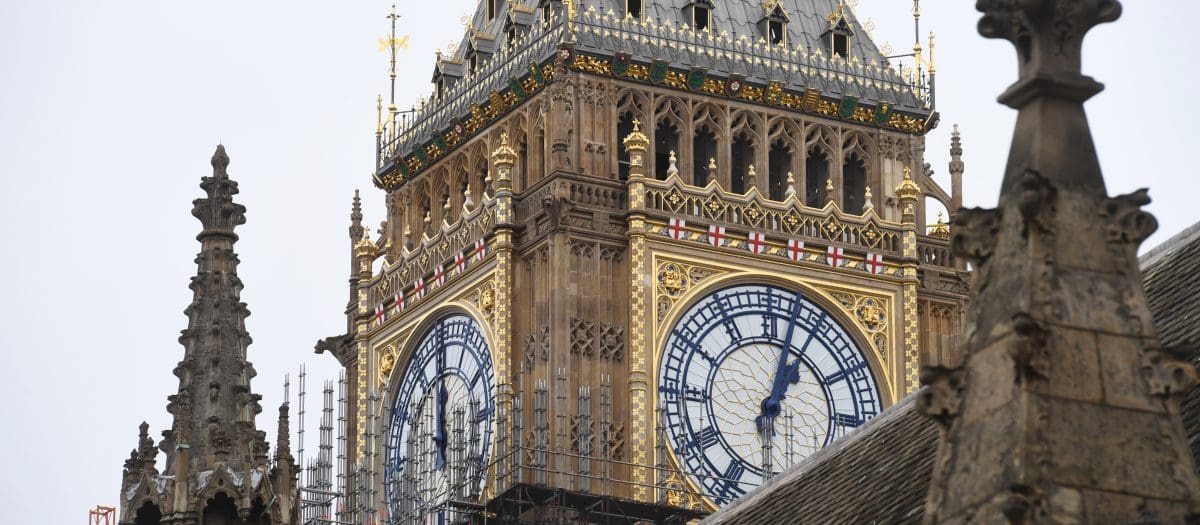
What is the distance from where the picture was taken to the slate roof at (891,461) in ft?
79.9

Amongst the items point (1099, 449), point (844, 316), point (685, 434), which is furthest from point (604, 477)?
point (1099, 449)

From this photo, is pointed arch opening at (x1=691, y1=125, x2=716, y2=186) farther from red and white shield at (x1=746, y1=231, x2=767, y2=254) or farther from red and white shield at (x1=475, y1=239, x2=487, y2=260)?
red and white shield at (x1=475, y1=239, x2=487, y2=260)

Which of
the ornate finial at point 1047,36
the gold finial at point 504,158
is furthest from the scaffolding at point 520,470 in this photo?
the ornate finial at point 1047,36

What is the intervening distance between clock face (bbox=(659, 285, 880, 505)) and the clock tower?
38mm

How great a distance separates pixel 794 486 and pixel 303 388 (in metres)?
24.6

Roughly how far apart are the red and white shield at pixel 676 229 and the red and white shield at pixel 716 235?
47cm

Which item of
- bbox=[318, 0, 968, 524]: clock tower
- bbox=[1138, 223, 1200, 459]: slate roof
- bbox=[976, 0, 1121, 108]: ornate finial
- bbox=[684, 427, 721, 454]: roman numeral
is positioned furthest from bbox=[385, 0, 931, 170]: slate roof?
bbox=[976, 0, 1121, 108]: ornate finial

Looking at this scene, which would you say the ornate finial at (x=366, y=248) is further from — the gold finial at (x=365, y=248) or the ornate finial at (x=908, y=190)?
the ornate finial at (x=908, y=190)

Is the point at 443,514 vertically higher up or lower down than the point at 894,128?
lower down

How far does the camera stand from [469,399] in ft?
180

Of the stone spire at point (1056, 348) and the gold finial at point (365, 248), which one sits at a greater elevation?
the gold finial at point (365, 248)

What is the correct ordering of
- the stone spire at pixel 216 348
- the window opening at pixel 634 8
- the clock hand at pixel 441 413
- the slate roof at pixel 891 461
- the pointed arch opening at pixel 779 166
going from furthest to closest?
1. the pointed arch opening at pixel 779 166
2. the window opening at pixel 634 8
3. the clock hand at pixel 441 413
4. the stone spire at pixel 216 348
5. the slate roof at pixel 891 461

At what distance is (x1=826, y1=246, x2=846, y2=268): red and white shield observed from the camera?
5522cm

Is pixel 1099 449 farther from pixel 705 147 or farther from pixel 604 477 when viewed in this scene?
pixel 705 147
